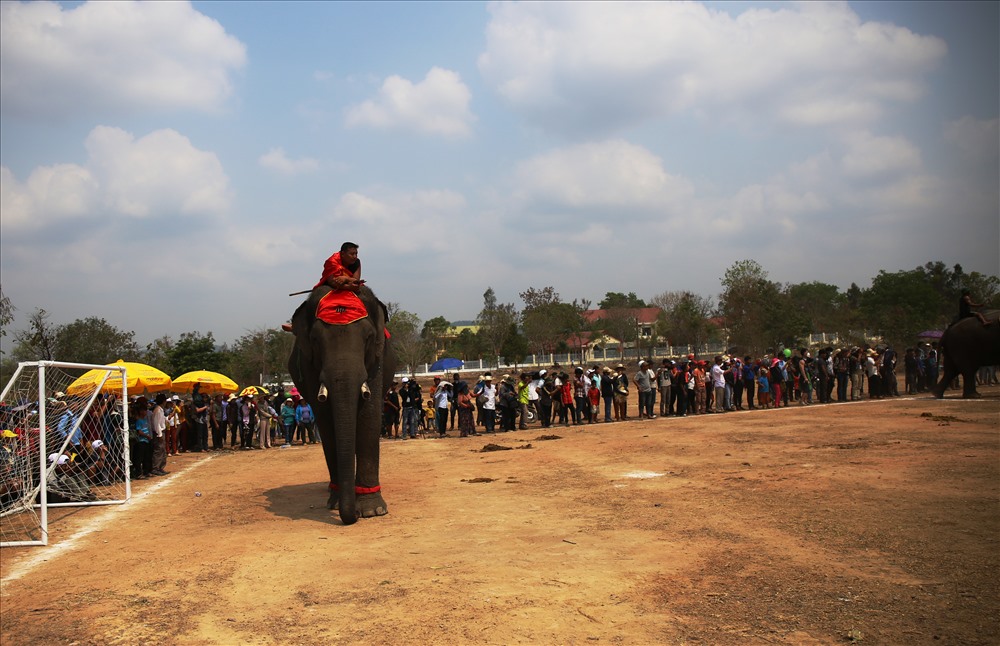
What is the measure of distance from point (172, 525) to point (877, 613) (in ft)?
26.3

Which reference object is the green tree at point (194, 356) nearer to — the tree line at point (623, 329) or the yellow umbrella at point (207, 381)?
the tree line at point (623, 329)

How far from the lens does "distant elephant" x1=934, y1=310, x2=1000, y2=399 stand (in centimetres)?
2091

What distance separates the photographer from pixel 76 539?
8.82 meters

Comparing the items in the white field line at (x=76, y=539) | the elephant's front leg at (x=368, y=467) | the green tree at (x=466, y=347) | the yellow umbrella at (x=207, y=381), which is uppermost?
the green tree at (x=466, y=347)

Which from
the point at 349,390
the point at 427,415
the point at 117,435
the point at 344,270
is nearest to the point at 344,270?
the point at 344,270

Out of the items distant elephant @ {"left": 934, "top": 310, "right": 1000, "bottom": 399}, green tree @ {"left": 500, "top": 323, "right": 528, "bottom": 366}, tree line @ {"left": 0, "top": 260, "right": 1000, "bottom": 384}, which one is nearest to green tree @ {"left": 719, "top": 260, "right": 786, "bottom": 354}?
tree line @ {"left": 0, "top": 260, "right": 1000, "bottom": 384}

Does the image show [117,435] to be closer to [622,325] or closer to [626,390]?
[626,390]

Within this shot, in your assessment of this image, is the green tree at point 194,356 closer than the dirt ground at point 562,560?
No

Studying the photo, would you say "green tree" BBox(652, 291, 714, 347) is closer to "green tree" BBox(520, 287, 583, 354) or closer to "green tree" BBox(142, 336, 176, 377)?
"green tree" BBox(520, 287, 583, 354)

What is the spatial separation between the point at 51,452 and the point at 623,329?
61.5m

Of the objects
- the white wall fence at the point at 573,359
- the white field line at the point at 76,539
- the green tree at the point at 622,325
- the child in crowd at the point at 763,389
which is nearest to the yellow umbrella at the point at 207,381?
the white field line at the point at 76,539

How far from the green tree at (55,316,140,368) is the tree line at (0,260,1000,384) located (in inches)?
2.6

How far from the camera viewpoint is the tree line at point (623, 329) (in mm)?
43750

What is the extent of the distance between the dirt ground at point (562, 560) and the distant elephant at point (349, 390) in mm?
480
